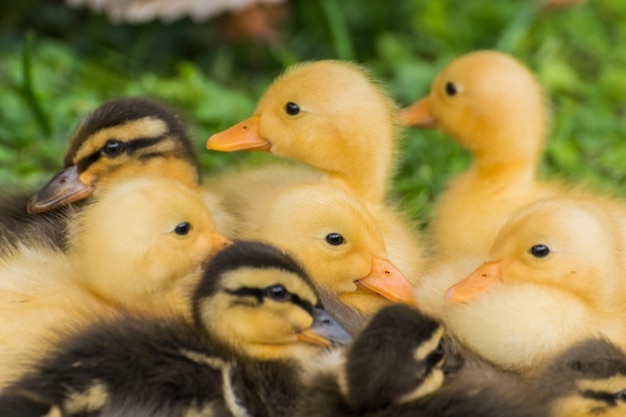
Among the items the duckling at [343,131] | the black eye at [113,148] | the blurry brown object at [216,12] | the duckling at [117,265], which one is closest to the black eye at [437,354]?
the duckling at [117,265]

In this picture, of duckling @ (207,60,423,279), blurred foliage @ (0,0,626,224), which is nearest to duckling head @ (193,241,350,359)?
duckling @ (207,60,423,279)

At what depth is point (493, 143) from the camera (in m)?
3.82

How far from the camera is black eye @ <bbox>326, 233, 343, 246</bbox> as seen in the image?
3.15 m

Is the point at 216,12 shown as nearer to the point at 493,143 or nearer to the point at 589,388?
the point at 493,143

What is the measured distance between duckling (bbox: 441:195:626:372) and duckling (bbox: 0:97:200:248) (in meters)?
0.95

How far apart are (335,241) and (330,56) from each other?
246 cm

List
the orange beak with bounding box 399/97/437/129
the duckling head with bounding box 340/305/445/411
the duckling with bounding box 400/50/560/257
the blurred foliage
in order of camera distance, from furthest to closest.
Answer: the blurred foliage → the orange beak with bounding box 399/97/437/129 → the duckling with bounding box 400/50/560/257 → the duckling head with bounding box 340/305/445/411

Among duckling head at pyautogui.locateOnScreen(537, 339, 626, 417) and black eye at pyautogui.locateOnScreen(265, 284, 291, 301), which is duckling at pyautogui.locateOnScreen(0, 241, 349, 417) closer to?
black eye at pyautogui.locateOnScreen(265, 284, 291, 301)

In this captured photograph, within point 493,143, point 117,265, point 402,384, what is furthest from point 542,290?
point 117,265

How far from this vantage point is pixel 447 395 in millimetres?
2617

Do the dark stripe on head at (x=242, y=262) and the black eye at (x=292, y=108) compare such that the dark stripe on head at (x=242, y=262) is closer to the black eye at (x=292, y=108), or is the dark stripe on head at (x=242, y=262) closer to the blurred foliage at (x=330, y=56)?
the black eye at (x=292, y=108)

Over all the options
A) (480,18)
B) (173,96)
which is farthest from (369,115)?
(480,18)

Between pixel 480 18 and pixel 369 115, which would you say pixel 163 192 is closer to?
pixel 369 115

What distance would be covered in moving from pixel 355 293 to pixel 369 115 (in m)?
0.55
